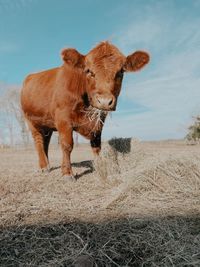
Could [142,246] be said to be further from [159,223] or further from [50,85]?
[50,85]

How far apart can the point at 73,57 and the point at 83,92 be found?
694 mm

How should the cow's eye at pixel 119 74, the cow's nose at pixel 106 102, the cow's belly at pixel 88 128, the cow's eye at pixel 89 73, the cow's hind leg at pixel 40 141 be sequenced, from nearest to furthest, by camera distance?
1. the cow's nose at pixel 106 102
2. the cow's eye at pixel 119 74
3. the cow's eye at pixel 89 73
4. the cow's belly at pixel 88 128
5. the cow's hind leg at pixel 40 141

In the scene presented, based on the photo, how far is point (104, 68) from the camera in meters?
7.07

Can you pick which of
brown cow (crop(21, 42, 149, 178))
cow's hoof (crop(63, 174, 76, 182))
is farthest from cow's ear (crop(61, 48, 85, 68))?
cow's hoof (crop(63, 174, 76, 182))

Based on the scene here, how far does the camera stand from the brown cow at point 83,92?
7.02 meters

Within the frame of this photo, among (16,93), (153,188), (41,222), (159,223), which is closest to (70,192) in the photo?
(153,188)

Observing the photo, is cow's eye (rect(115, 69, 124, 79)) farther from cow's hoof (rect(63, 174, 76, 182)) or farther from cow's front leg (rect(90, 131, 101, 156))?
cow's hoof (rect(63, 174, 76, 182))

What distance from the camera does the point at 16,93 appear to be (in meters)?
42.7

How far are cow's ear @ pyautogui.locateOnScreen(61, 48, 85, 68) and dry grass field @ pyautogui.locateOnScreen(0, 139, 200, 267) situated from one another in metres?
1.85

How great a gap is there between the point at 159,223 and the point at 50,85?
18.7 ft

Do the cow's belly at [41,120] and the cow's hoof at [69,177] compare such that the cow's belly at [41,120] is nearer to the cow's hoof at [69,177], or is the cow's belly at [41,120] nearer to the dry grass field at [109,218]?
the cow's hoof at [69,177]

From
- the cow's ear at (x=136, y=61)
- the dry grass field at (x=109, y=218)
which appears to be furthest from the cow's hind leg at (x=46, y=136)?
the cow's ear at (x=136, y=61)

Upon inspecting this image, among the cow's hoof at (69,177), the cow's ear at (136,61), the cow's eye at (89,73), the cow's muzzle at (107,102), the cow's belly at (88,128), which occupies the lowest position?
the cow's hoof at (69,177)

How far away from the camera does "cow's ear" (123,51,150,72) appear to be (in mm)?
7779
